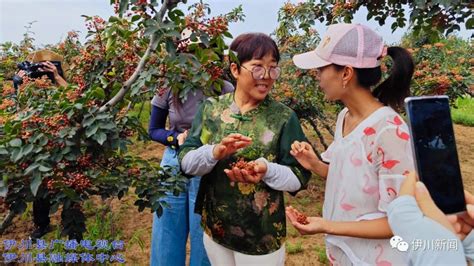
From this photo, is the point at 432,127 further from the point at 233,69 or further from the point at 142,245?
the point at 142,245

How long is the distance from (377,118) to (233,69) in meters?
0.56

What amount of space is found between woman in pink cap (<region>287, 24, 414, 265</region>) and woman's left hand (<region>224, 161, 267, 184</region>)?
172 mm

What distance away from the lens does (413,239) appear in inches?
29.6

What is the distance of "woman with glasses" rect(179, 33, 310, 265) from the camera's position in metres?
1.35

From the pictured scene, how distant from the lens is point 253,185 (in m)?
1.37

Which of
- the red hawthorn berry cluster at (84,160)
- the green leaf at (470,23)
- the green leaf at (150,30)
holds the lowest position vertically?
the red hawthorn berry cluster at (84,160)

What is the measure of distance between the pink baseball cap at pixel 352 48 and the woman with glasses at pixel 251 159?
0.26 m

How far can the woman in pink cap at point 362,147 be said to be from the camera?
1021 millimetres

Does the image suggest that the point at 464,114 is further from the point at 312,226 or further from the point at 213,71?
the point at 312,226

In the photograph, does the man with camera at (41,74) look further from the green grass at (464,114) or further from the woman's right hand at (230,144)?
the green grass at (464,114)

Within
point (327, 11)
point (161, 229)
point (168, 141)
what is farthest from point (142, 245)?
point (327, 11)

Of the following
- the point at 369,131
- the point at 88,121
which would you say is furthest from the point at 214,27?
the point at 369,131

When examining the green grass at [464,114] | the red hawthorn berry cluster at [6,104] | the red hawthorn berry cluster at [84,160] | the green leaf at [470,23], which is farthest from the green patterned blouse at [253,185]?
the green grass at [464,114]

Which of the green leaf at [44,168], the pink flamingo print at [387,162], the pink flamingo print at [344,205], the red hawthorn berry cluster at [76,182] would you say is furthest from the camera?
the red hawthorn berry cluster at [76,182]
